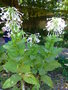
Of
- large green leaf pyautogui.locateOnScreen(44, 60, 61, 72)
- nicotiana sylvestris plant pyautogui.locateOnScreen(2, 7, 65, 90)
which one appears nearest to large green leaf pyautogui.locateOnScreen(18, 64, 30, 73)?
nicotiana sylvestris plant pyautogui.locateOnScreen(2, 7, 65, 90)

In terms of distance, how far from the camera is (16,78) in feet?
11.2

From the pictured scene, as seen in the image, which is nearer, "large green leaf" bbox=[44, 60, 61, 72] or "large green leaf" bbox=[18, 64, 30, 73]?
"large green leaf" bbox=[18, 64, 30, 73]

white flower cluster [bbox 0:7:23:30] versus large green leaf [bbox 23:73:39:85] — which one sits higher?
white flower cluster [bbox 0:7:23:30]

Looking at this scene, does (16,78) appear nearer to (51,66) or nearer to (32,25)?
(51,66)

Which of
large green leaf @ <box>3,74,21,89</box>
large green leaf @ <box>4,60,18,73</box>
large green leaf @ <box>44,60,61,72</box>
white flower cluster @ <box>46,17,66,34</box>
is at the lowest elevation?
large green leaf @ <box>3,74,21,89</box>

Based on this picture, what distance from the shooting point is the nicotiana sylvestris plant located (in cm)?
330

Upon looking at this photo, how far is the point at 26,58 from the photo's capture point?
11.1ft

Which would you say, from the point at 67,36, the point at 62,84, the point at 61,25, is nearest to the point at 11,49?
the point at 61,25

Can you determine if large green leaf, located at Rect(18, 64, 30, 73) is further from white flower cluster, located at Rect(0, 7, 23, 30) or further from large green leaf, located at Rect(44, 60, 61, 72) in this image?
white flower cluster, located at Rect(0, 7, 23, 30)

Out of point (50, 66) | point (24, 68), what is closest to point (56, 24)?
point (50, 66)

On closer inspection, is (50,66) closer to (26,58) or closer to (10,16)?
(26,58)

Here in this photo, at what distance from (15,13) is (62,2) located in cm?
819

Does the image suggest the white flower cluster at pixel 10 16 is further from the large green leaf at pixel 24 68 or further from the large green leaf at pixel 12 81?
the large green leaf at pixel 12 81

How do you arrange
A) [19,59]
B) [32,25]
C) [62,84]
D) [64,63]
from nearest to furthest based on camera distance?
[19,59] < [62,84] < [64,63] < [32,25]
